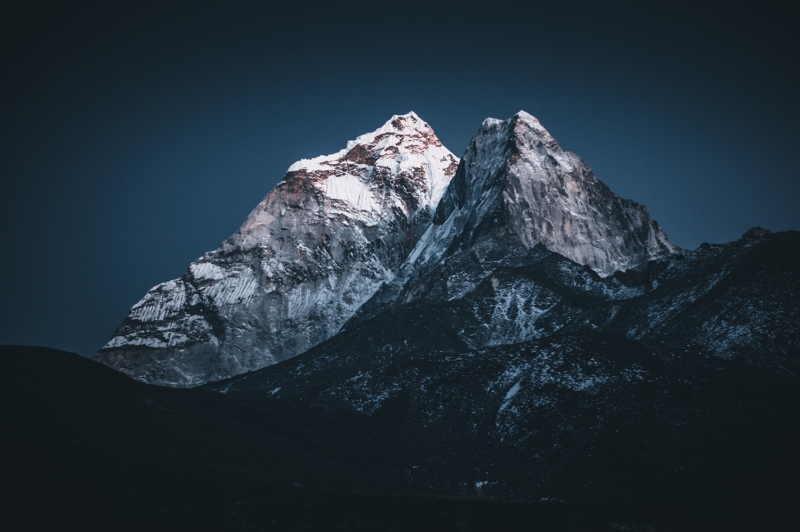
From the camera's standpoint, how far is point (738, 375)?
13838 cm

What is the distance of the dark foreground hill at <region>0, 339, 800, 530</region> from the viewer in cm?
9156

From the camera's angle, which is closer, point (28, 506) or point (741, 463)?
point (28, 506)

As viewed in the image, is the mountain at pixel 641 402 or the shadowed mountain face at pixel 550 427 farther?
the mountain at pixel 641 402

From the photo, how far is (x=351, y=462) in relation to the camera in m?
134

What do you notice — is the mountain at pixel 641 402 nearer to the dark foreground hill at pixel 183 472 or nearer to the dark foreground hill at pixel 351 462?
the dark foreground hill at pixel 351 462

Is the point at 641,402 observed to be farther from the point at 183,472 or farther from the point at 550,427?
the point at 183,472

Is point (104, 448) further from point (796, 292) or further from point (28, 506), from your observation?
point (796, 292)

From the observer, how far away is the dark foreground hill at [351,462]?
91562mm

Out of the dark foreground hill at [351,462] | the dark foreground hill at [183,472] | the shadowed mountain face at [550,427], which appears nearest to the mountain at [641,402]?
the shadowed mountain face at [550,427]

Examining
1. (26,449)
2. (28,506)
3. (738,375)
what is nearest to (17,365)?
(26,449)

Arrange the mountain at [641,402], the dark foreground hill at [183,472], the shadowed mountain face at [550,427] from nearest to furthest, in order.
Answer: the dark foreground hill at [183,472] < the shadowed mountain face at [550,427] < the mountain at [641,402]

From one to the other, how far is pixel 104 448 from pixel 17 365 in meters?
26.4

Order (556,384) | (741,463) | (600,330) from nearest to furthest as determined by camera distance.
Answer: (741,463) < (556,384) < (600,330)

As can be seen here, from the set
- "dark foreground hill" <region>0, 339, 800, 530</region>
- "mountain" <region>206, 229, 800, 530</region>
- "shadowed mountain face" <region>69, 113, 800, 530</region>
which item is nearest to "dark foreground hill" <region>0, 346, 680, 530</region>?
"dark foreground hill" <region>0, 339, 800, 530</region>
